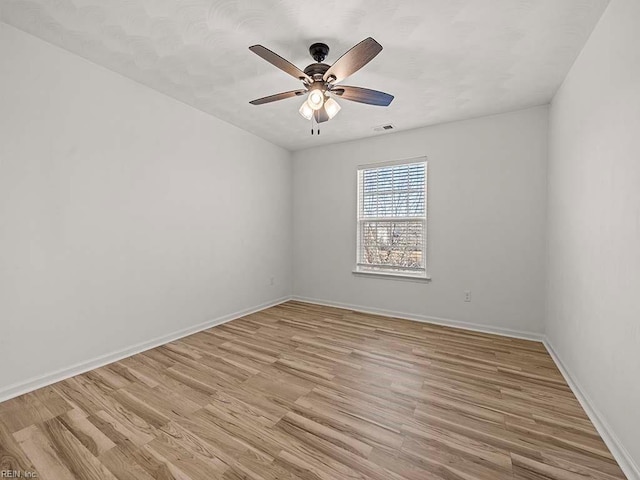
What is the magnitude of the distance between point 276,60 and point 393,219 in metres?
2.78

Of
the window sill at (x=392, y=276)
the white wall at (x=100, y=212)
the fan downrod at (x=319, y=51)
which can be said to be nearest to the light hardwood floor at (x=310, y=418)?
the white wall at (x=100, y=212)

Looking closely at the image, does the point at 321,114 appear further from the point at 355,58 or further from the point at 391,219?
the point at 391,219

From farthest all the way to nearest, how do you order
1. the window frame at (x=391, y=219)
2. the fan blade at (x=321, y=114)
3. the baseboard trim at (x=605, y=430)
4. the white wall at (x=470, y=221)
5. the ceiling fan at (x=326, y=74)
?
the window frame at (x=391, y=219), the white wall at (x=470, y=221), the fan blade at (x=321, y=114), the ceiling fan at (x=326, y=74), the baseboard trim at (x=605, y=430)

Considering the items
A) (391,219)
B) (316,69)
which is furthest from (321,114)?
(391,219)

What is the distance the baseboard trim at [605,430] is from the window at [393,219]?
1.89m

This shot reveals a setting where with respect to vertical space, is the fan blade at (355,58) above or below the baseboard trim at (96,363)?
above

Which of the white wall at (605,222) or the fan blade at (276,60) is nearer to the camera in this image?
the white wall at (605,222)

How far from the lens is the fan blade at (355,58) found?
1.71m

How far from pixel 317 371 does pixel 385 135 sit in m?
3.32

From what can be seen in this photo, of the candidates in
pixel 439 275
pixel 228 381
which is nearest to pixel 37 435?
pixel 228 381

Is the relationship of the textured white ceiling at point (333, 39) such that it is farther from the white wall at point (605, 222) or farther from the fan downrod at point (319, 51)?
the white wall at point (605, 222)

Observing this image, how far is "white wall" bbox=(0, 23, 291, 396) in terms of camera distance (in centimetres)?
206

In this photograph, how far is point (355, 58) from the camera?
186 centimetres

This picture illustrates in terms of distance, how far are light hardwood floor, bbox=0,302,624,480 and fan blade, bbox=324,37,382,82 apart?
93.1 inches
